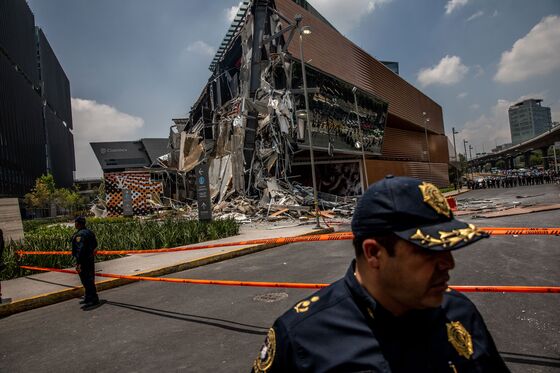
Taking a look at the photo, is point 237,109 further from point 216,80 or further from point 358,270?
point 358,270

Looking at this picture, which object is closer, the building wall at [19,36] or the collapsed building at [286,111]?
the collapsed building at [286,111]

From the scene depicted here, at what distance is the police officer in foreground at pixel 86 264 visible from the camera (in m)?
6.30

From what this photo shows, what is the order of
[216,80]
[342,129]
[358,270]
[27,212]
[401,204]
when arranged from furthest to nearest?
[27,212] → [216,80] → [342,129] → [358,270] → [401,204]

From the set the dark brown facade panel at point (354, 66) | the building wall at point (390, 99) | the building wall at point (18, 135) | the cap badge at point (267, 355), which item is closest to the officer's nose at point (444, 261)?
the cap badge at point (267, 355)

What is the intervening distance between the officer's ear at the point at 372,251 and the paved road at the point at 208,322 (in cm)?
267

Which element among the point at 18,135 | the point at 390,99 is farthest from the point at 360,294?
the point at 18,135

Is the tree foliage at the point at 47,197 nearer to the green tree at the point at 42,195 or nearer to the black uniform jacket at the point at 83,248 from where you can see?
the green tree at the point at 42,195

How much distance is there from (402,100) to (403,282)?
206 feet

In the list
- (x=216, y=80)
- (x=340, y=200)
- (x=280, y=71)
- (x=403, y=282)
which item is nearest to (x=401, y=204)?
(x=403, y=282)

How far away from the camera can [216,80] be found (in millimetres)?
43438

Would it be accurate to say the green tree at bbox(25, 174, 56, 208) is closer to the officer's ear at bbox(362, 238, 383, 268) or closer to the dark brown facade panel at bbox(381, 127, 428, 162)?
the dark brown facade panel at bbox(381, 127, 428, 162)

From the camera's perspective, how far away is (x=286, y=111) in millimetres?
26609

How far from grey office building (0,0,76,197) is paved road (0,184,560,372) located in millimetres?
70097

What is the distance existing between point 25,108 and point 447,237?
10510cm
